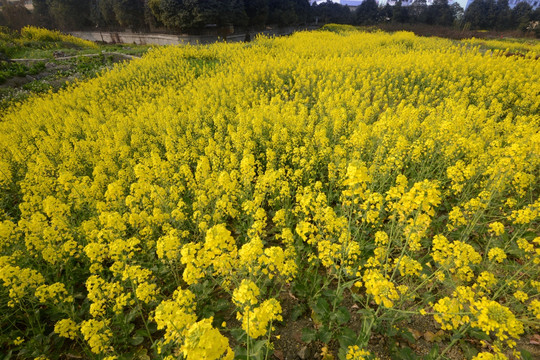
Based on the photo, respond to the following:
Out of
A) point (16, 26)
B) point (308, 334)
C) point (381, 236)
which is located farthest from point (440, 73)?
point (16, 26)

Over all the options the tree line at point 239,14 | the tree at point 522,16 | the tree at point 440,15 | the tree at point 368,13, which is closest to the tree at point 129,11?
the tree line at point 239,14

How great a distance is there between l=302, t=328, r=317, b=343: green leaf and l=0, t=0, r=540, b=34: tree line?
39.5 meters

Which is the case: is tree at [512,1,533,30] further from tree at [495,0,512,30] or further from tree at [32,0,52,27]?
tree at [32,0,52,27]

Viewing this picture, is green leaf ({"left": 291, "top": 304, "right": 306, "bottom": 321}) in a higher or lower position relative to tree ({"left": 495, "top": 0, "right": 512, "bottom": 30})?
lower

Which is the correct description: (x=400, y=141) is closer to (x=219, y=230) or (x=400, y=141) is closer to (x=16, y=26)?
(x=219, y=230)

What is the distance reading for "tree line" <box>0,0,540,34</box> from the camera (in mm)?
34281

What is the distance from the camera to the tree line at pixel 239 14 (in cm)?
3428

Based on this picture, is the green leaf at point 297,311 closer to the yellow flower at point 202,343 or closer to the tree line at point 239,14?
the yellow flower at point 202,343

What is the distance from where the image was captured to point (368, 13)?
62.2m

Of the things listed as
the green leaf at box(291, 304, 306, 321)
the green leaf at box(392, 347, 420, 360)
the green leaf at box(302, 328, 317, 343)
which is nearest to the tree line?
the green leaf at box(291, 304, 306, 321)

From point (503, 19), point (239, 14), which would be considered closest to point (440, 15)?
point (503, 19)

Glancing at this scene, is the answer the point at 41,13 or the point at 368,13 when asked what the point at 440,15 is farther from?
the point at 41,13

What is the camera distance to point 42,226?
3.94 metres

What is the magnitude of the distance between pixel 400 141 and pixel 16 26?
6530cm
